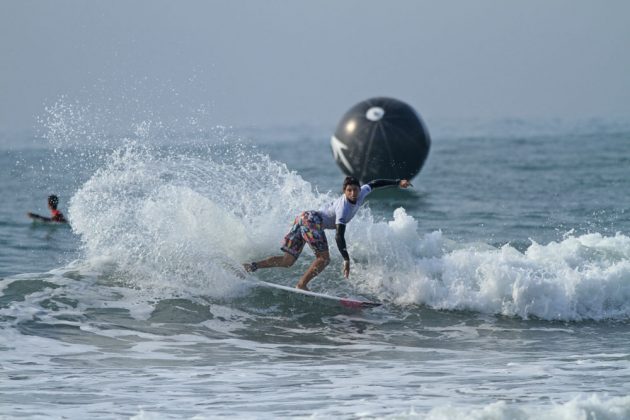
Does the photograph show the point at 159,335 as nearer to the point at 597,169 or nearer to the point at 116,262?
the point at 116,262

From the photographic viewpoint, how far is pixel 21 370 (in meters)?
10.3

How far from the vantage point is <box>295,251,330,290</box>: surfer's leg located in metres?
13.3

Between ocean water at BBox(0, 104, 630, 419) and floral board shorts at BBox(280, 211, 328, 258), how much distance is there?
2.73 feet

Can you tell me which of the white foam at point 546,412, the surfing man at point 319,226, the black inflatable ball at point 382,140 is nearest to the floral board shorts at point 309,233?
the surfing man at point 319,226

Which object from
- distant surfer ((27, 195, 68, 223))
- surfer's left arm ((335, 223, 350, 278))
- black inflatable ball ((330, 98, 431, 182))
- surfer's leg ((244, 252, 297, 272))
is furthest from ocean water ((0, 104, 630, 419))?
black inflatable ball ((330, 98, 431, 182))

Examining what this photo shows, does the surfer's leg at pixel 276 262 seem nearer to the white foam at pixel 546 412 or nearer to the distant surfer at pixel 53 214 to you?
the white foam at pixel 546 412

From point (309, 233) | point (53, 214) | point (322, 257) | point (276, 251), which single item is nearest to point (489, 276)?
point (322, 257)

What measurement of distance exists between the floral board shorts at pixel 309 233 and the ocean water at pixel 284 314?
0.83 meters

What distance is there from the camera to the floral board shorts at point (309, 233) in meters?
13.3

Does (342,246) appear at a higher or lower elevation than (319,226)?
lower

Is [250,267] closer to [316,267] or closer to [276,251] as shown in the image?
[316,267]

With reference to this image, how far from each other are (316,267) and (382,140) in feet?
26.2

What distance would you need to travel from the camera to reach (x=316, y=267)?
1339cm

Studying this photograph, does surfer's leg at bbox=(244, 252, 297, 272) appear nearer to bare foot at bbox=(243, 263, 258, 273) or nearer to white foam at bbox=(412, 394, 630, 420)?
bare foot at bbox=(243, 263, 258, 273)
